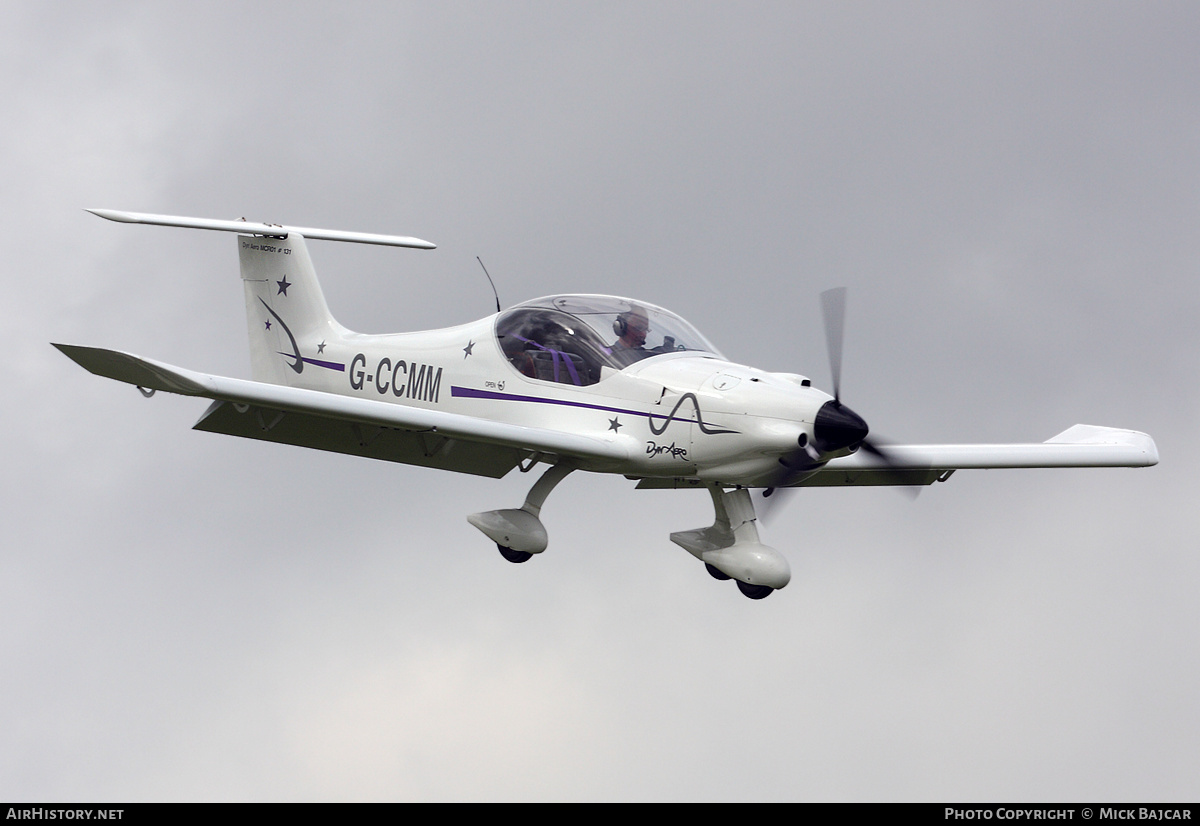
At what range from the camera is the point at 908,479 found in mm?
17578

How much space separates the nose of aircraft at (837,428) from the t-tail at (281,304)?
627 cm

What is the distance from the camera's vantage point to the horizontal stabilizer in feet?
56.1

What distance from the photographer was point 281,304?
18172mm

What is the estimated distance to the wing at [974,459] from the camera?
55.2 ft

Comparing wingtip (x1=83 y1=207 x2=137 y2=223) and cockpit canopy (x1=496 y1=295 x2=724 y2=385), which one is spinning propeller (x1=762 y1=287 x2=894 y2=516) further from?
wingtip (x1=83 y1=207 x2=137 y2=223)

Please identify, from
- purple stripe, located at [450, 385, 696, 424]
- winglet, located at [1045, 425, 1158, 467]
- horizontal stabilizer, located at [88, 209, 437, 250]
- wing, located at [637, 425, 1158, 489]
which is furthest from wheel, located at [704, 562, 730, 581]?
horizontal stabilizer, located at [88, 209, 437, 250]

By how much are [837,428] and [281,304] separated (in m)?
7.27

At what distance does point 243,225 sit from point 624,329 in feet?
17.0

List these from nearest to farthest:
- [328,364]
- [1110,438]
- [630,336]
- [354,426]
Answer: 1. [354,426]
2. [630,336]
3. [328,364]
4. [1110,438]

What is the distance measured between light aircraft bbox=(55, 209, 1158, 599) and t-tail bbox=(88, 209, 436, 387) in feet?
0.22

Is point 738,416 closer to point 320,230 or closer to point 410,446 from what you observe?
point 410,446

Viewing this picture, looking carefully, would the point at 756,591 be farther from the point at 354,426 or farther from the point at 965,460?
the point at 354,426

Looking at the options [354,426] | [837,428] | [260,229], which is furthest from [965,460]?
[260,229]

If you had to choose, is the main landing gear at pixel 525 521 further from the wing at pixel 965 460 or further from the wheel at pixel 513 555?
the wing at pixel 965 460
